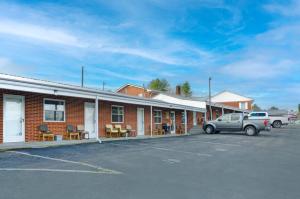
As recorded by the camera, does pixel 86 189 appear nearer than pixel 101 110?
Yes

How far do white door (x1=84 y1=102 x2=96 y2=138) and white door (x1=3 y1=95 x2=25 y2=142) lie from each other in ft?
16.6

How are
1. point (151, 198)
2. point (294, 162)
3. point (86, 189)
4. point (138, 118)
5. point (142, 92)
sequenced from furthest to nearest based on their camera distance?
point (142, 92), point (138, 118), point (294, 162), point (86, 189), point (151, 198)

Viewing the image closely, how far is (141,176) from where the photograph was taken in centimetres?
880

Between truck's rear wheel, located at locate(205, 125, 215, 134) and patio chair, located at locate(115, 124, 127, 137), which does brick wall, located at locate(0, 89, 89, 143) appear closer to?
patio chair, located at locate(115, 124, 127, 137)

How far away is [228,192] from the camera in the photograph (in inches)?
289

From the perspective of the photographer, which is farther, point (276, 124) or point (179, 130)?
point (276, 124)

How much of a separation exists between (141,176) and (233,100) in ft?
209

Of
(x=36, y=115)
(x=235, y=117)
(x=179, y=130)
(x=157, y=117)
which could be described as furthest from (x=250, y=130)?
(x=36, y=115)

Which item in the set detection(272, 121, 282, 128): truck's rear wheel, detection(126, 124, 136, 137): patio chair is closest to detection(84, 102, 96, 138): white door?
detection(126, 124, 136, 137): patio chair

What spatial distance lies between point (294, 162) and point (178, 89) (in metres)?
38.9

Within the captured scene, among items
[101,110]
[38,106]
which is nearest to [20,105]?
[38,106]

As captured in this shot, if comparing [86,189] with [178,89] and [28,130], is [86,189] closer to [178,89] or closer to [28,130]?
[28,130]

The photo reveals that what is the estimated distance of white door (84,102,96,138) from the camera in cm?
2115

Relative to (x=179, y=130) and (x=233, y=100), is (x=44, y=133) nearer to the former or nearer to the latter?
(x=179, y=130)
